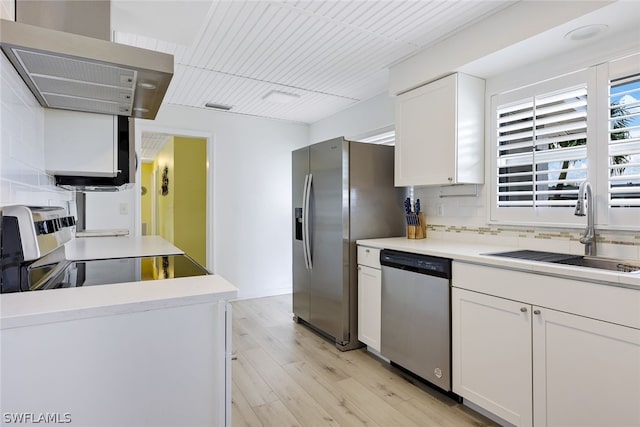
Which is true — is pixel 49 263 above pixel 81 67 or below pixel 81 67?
below

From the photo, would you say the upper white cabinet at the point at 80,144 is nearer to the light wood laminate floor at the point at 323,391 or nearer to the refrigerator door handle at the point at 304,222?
the light wood laminate floor at the point at 323,391

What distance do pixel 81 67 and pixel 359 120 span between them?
3.17 meters

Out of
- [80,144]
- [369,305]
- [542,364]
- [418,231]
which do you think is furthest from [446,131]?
[80,144]

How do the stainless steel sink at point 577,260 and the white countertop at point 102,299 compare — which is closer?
the white countertop at point 102,299

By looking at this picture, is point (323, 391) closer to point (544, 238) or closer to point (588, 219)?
point (544, 238)

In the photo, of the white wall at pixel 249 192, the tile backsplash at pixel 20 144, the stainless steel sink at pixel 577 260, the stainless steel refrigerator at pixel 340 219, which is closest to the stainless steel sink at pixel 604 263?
the stainless steel sink at pixel 577 260

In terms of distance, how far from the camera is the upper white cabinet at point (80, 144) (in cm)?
169

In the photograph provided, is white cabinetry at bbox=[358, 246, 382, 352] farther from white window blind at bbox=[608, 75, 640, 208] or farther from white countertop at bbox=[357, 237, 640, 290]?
white window blind at bbox=[608, 75, 640, 208]

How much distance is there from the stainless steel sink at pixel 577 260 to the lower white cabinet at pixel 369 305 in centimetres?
94

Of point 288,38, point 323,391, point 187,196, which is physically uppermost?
point 288,38

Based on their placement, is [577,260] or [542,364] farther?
[577,260]

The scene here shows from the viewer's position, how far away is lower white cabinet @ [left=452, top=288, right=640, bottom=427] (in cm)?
137

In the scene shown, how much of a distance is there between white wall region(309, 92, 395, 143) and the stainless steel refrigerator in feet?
2.24

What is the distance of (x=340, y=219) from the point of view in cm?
288
